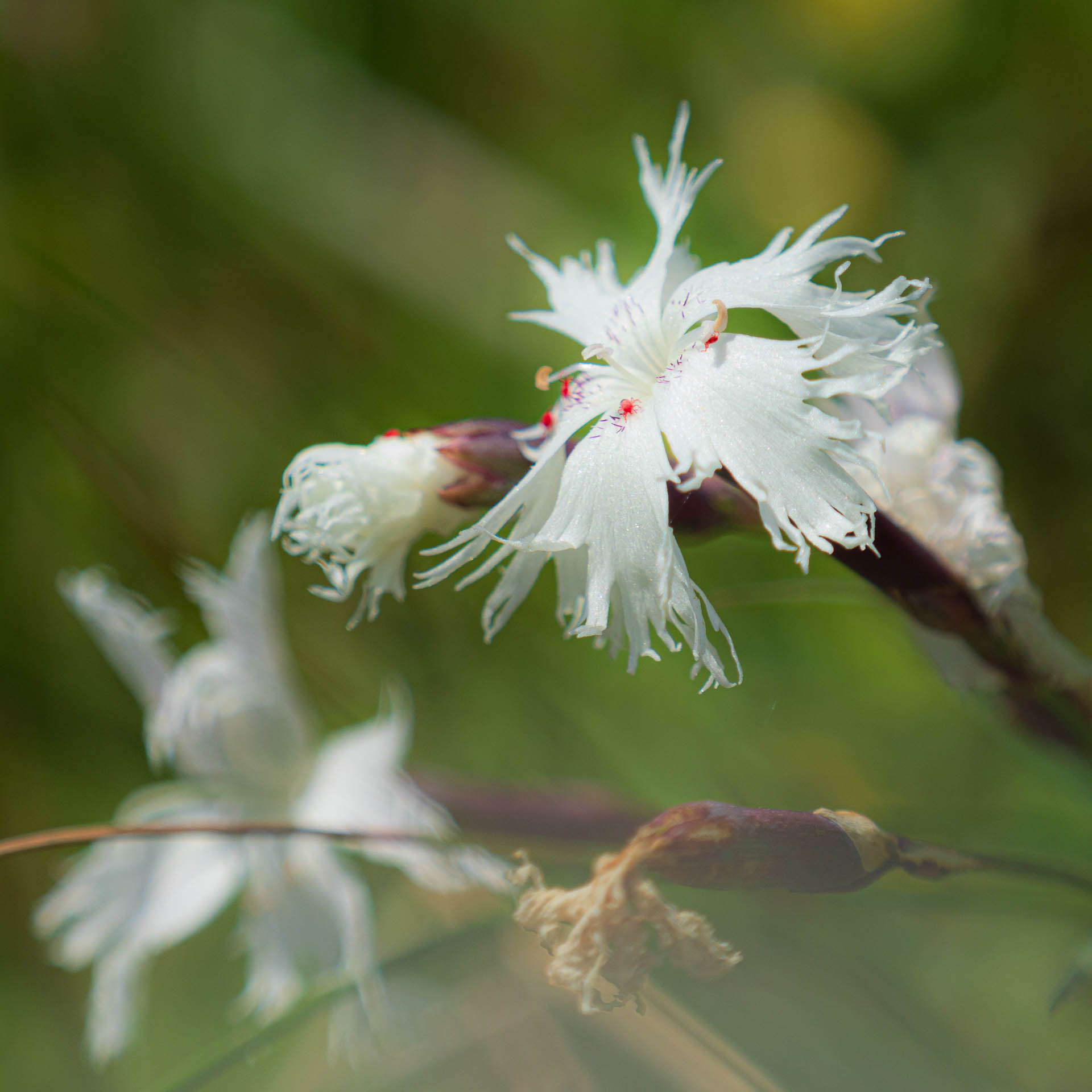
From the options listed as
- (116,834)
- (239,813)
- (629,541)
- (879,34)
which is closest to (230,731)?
(239,813)

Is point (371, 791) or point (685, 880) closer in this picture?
point (685, 880)

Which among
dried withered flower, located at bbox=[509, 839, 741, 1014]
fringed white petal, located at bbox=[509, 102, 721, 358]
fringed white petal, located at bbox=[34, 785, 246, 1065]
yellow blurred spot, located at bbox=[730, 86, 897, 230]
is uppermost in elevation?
yellow blurred spot, located at bbox=[730, 86, 897, 230]

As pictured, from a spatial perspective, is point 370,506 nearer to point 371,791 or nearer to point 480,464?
point 480,464

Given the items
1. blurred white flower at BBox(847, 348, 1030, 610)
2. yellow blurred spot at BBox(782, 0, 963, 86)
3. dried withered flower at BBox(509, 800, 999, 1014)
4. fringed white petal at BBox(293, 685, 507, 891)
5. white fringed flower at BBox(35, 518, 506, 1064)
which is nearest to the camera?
dried withered flower at BBox(509, 800, 999, 1014)

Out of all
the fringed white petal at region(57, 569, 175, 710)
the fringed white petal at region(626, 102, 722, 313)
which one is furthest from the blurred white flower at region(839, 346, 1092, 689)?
the fringed white petal at region(57, 569, 175, 710)

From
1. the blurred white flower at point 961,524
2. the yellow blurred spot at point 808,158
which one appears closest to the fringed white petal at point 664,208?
the blurred white flower at point 961,524

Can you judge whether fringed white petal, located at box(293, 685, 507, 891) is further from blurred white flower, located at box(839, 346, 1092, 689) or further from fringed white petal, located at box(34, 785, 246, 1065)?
blurred white flower, located at box(839, 346, 1092, 689)
